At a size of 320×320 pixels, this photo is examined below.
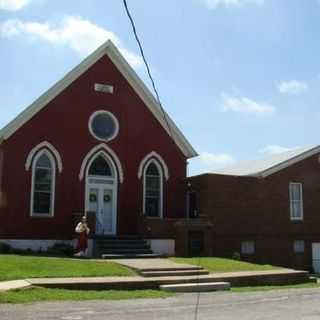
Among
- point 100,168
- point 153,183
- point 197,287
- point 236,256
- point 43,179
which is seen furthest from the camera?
point 153,183

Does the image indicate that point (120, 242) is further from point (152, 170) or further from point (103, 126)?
point (103, 126)

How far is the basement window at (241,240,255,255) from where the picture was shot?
28.6 m

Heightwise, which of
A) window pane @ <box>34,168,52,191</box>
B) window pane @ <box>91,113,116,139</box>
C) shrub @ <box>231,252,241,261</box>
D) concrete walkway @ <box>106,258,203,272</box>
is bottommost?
concrete walkway @ <box>106,258,203,272</box>

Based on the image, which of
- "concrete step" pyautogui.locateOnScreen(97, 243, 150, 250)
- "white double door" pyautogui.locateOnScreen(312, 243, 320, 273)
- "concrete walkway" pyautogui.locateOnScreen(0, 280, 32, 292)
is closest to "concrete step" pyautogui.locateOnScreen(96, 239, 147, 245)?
"concrete step" pyautogui.locateOnScreen(97, 243, 150, 250)

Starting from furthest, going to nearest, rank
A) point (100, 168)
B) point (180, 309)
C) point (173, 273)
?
point (100, 168)
point (173, 273)
point (180, 309)

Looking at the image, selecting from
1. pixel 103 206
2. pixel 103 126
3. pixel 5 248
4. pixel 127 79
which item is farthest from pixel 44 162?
pixel 127 79

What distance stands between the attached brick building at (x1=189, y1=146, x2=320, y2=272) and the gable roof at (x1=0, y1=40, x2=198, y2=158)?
2309 mm

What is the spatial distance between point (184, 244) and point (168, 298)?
1035 centimetres

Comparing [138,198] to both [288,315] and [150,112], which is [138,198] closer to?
[150,112]

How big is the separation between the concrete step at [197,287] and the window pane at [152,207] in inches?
407

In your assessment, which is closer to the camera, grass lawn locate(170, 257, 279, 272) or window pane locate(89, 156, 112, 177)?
grass lawn locate(170, 257, 279, 272)

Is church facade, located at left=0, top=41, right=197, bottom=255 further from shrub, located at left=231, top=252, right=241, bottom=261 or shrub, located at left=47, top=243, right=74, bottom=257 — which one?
shrub, located at left=231, top=252, right=241, bottom=261

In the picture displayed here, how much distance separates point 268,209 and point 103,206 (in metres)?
8.39

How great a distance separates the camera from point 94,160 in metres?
27.2
